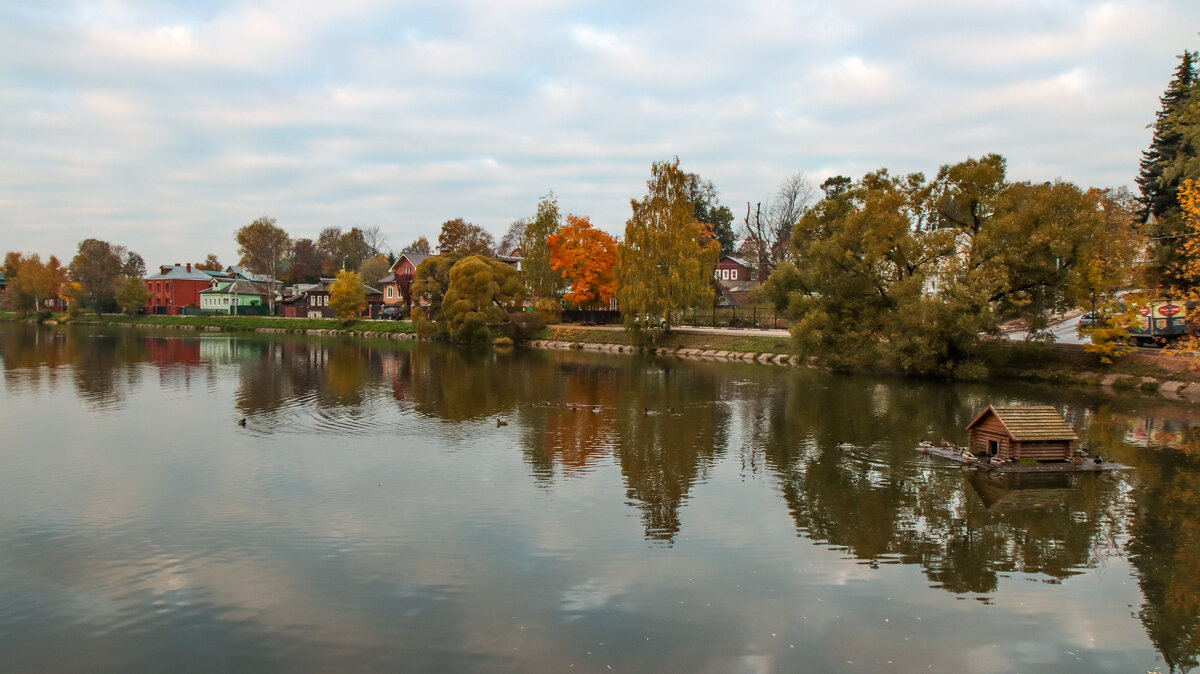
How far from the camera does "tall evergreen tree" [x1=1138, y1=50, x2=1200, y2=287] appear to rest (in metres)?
38.2

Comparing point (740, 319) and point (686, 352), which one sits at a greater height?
point (740, 319)

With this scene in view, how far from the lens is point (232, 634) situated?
33.3 feet

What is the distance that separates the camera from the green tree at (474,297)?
68.2 m

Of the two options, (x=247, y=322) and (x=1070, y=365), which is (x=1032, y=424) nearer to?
(x=1070, y=365)

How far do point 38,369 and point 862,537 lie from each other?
45707 mm

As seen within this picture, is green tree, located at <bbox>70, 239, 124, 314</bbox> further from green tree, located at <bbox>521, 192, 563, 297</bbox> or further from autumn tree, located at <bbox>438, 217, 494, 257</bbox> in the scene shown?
green tree, located at <bbox>521, 192, 563, 297</bbox>

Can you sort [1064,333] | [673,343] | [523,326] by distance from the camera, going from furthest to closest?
[523,326] < [673,343] < [1064,333]

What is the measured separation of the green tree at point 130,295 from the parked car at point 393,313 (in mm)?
39090

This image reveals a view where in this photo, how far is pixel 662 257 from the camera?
6097 cm

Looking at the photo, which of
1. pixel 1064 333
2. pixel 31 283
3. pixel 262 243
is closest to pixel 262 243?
pixel 262 243

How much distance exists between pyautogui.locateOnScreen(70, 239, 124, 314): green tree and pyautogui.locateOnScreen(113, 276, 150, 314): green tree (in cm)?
146

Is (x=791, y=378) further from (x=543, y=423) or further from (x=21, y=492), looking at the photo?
(x=21, y=492)

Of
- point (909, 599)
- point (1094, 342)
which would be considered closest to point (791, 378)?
point (1094, 342)

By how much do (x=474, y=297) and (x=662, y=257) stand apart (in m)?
18.8
